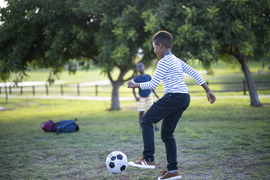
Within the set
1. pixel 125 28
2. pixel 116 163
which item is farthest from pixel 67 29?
pixel 116 163

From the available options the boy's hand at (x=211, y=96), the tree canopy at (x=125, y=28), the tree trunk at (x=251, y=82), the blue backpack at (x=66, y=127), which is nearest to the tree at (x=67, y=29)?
the tree canopy at (x=125, y=28)

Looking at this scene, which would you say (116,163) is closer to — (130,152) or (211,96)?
(130,152)

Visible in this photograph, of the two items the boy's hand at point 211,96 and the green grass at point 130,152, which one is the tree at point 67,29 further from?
the boy's hand at point 211,96

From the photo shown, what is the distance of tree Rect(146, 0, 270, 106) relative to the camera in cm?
911

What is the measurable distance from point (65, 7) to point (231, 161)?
9455 mm

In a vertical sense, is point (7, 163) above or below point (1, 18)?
below

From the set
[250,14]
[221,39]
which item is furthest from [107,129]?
[250,14]

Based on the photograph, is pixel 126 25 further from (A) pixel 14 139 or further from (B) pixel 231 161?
(B) pixel 231 161

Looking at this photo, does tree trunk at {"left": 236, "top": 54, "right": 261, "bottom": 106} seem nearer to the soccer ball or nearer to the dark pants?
the dark pants

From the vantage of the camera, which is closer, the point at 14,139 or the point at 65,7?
the point at 14,139

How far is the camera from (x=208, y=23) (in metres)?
9.31

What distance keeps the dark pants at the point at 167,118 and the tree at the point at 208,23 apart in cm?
541

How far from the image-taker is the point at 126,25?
34.3ft

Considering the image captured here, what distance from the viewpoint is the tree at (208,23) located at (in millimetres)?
9109
